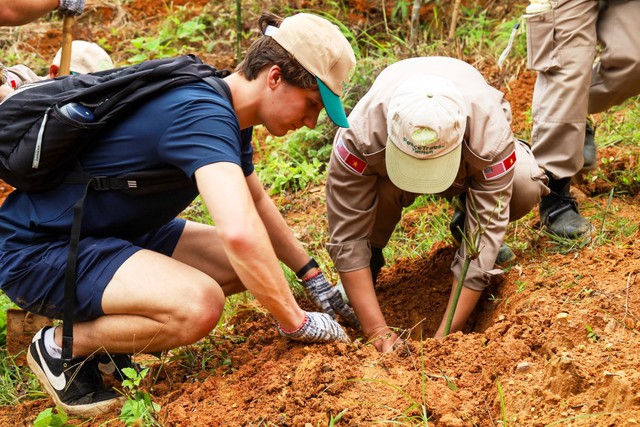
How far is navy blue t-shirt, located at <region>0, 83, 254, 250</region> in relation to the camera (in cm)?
244

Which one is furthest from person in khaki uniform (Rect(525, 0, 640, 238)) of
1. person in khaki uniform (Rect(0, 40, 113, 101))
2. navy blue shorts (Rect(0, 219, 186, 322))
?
person in khaki uniform (Rect(0, 40, 113, 101))

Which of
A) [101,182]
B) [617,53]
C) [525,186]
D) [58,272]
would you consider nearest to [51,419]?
[58,272]

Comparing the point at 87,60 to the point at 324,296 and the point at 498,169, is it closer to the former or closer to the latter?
the point at 324,296

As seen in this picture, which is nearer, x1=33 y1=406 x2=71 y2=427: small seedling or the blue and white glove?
x1=33 y1=406 x2=71 y2=427: small seedling

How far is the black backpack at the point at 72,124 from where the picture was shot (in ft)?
8.26

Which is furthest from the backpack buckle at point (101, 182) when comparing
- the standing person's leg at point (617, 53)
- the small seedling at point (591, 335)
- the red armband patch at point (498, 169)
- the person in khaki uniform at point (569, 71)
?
the standing person's leg at point (617, 53)

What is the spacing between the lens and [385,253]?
13.3ft

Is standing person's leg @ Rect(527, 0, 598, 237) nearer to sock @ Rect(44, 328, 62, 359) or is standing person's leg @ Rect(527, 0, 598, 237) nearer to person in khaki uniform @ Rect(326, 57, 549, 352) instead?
person in khaki uniform @ Rect(326, 57, 549, 352)

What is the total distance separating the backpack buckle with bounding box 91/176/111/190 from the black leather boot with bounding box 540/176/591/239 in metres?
2.10

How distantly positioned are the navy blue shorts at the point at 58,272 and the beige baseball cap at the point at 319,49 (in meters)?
0.89

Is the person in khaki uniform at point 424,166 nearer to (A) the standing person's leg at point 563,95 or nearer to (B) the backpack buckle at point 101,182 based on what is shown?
(A) the standing person's leg at point 563,95

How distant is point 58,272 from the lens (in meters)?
2.69

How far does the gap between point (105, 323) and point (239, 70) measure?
1.01m

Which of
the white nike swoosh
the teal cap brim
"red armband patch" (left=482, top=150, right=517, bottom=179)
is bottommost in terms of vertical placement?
the white nike swoosh
